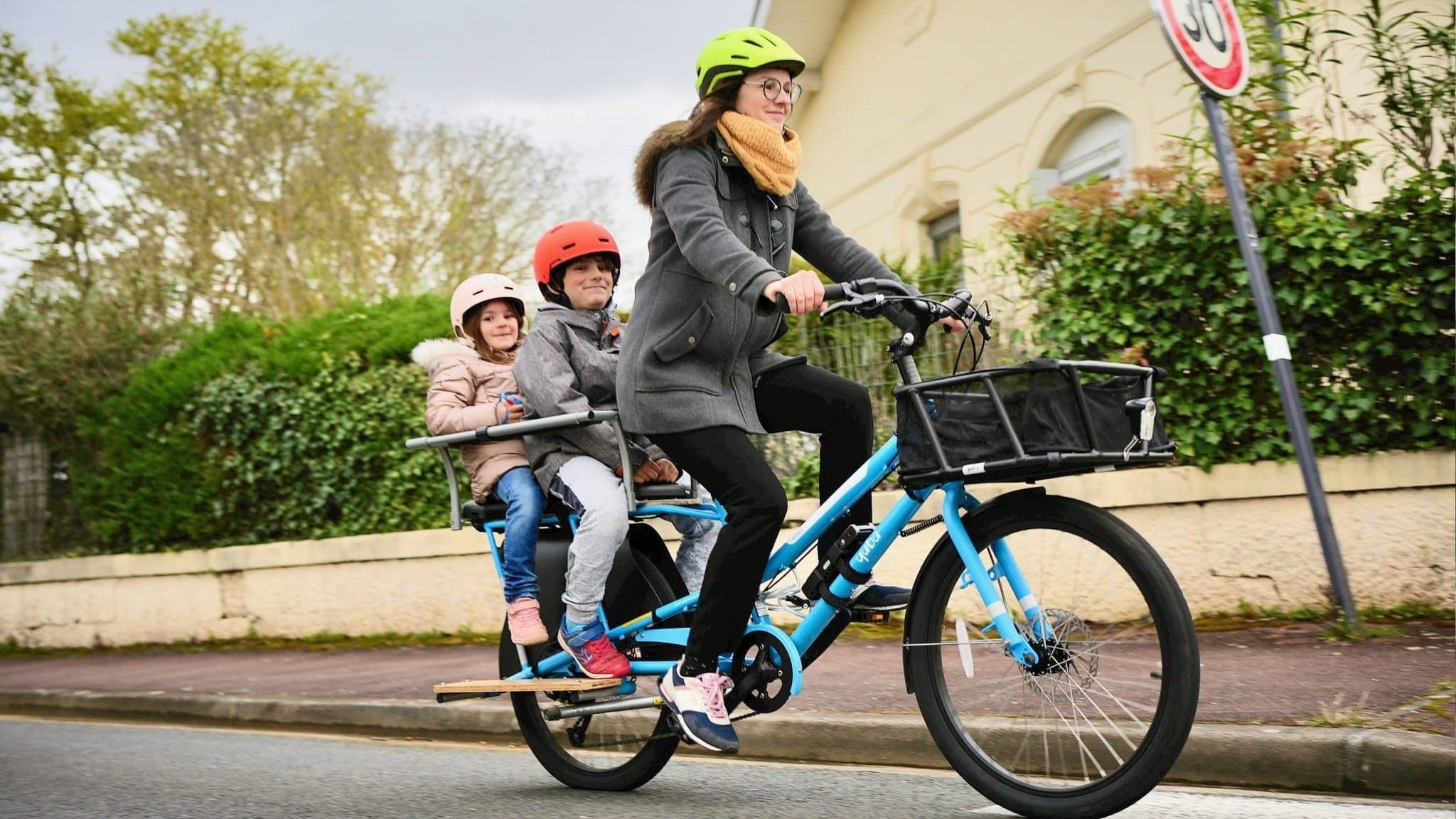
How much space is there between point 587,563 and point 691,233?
1193 millimetres

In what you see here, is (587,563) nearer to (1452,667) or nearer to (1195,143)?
(1452,667)

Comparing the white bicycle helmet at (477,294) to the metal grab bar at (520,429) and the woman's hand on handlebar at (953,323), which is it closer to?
the metal grab bar at (520,429)

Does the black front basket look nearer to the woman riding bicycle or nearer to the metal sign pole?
the woman riding bicycle

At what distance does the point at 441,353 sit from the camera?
508 centimetres

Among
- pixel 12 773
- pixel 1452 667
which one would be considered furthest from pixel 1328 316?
pixel 12 773

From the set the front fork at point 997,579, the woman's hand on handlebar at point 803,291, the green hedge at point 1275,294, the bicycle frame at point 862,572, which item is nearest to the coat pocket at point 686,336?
the woman's hand on handlebar at point 803,291

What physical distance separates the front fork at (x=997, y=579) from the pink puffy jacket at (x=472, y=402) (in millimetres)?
1637

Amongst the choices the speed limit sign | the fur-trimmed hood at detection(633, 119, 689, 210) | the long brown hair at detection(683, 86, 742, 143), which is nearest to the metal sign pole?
the speed limit sign

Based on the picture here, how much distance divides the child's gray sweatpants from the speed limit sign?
3.00 meters

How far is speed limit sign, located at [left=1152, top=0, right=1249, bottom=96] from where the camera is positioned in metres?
5.73

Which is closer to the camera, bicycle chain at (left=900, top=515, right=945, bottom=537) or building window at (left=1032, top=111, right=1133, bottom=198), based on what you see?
bicycle chain at (left=900, top=515, right=945, bottom=537)

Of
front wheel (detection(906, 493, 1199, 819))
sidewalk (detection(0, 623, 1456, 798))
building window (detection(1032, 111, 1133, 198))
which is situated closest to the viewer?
front wheel (detection(906, 493, 1199, 819))

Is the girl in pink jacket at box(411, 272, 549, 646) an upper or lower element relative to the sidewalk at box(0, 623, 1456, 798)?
upper

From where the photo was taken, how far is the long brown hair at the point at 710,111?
3.90 m
